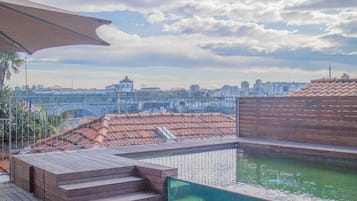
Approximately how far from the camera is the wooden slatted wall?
798 cm

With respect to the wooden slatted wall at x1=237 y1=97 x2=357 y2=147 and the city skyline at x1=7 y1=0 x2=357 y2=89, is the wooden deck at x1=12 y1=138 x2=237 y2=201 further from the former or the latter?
the city skyline at x1=7 y1=0 x2=357 y2=89

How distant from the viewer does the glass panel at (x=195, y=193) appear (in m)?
4.09

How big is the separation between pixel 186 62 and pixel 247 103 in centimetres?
401

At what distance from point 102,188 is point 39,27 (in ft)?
→ 7.59

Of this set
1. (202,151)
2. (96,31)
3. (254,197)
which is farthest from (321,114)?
(96,31)

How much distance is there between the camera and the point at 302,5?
10.1m

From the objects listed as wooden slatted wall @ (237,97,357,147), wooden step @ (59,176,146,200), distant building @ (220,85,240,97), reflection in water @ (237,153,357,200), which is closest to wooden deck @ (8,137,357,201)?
wooden step @ (59,176,146,200)

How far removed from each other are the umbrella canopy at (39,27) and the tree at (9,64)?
8.93 m

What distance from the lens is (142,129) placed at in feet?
30.2

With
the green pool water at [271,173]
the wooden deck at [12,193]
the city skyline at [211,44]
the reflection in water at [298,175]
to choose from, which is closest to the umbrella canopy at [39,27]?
the wooden deck at [12,193]

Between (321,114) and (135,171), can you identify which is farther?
(321,114)

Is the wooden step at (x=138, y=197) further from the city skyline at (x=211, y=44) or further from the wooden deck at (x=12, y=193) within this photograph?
the city skyline at (x=211, y=44)

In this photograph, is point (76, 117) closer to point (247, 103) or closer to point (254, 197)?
point (247, 103)

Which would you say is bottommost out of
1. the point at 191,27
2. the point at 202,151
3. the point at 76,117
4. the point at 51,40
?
the point at 202,151
